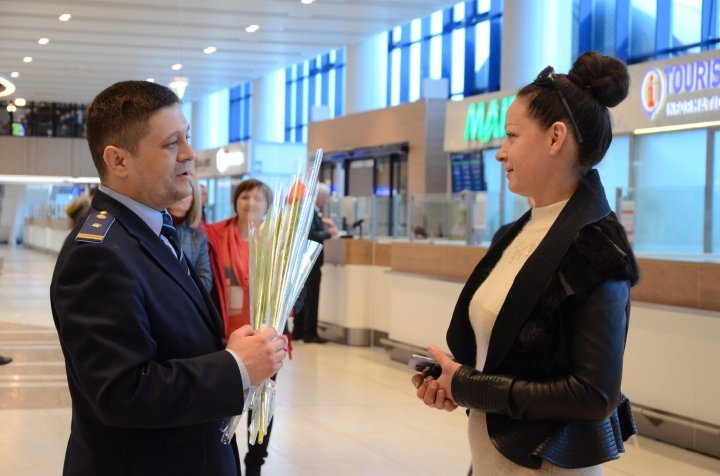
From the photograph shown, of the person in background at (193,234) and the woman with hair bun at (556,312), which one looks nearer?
the woman with hair bun at (556,312)

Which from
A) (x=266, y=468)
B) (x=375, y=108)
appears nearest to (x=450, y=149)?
(x=375, y=108)

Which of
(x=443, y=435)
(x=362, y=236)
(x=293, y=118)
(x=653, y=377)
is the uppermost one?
(x=293, y=118)

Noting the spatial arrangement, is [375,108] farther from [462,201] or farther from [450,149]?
[462,201]

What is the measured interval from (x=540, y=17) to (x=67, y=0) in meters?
7.94

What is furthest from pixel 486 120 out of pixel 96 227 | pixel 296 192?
pixel 96 227

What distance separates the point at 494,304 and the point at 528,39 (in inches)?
509

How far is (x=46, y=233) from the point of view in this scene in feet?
109

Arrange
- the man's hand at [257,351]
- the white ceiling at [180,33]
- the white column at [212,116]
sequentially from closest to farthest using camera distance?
1. the man's hand at [257,351]
2. the white ceiling at [180,33]
3. the white column at [212,116]

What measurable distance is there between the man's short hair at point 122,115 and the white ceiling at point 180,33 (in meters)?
14.5

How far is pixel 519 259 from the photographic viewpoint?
204cm

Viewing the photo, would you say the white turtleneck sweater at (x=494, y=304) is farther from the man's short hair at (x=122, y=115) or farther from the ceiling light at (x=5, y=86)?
the ceiling light at (x=5, y=86)

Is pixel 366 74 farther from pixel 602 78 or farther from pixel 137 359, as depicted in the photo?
pixel 137 359

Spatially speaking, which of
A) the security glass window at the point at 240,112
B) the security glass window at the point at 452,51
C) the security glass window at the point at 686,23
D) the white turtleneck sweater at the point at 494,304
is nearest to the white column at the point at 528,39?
the security glass window at the point at 686,23

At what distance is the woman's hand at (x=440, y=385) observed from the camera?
1.96 metres
